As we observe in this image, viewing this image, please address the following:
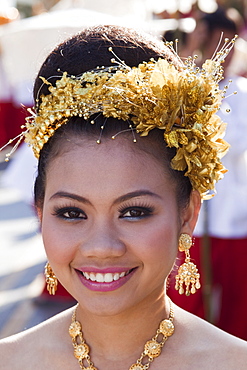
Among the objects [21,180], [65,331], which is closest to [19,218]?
[21,180]

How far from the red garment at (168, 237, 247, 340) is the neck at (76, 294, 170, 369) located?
2.27m

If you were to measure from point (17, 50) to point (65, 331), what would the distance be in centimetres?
504

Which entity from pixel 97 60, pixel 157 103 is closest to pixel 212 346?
pixel 157 103

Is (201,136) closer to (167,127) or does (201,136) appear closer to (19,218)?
(167,127)

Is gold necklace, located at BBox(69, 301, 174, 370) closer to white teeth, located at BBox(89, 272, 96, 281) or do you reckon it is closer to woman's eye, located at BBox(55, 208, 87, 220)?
white teeth, located at BBox(89, 272, 96, 281)

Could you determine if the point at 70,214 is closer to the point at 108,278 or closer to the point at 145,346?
the point at 108,278

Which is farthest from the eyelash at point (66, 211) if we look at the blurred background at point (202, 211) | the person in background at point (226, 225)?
the person in background at point (226, 225)

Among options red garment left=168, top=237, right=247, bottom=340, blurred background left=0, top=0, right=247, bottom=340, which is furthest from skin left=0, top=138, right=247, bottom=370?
red garment left=168, top=237, right=247, bottom=340

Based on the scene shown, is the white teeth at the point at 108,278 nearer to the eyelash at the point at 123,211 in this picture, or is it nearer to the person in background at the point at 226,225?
the eyelash at the point at 123,211

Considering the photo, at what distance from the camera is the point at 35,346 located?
216 centimetres

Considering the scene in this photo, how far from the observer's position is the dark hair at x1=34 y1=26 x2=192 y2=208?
6.40ft

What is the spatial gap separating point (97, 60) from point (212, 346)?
964mm

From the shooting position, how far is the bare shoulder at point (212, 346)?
1.95 m

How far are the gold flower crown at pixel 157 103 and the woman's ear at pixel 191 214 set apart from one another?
0.09 m
